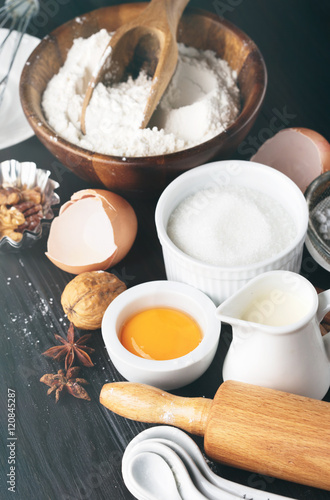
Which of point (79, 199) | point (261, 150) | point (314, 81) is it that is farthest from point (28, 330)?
point (314, 81)

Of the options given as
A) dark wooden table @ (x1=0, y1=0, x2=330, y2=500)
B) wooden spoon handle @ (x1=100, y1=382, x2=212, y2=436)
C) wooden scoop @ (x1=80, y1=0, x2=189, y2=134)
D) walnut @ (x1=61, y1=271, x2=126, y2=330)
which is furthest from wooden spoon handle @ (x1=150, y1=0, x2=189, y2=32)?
wooden spoon handle @ (x1=100, y1=382, x2=212, y2=436)

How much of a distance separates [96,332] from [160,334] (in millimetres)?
119

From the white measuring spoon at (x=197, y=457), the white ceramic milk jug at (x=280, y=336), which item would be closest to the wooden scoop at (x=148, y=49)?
the white ceramic milk jug at (x=280, y=336)

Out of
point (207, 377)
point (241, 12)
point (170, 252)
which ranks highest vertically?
point (241, 12)

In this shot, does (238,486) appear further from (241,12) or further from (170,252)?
(241,12)

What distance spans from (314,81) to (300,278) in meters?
0.65

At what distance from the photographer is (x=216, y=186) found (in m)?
0.90

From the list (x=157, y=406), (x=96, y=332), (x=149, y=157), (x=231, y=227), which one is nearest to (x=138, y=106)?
(x=149, y=157)

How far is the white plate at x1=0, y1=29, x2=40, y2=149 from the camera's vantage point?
1062 millimetres

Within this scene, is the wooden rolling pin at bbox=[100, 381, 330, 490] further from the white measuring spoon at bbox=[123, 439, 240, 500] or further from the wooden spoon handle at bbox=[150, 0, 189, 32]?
the wooden spoon handle at bbox=[150, 0, 189, 32]

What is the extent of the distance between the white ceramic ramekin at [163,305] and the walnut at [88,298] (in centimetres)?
3

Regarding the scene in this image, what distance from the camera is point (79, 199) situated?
0.91 meters

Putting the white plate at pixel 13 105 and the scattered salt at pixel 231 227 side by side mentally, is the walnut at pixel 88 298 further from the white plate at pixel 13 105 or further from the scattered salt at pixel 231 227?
the white plate at pixel 13 105

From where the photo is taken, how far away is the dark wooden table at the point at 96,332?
0.72 m
